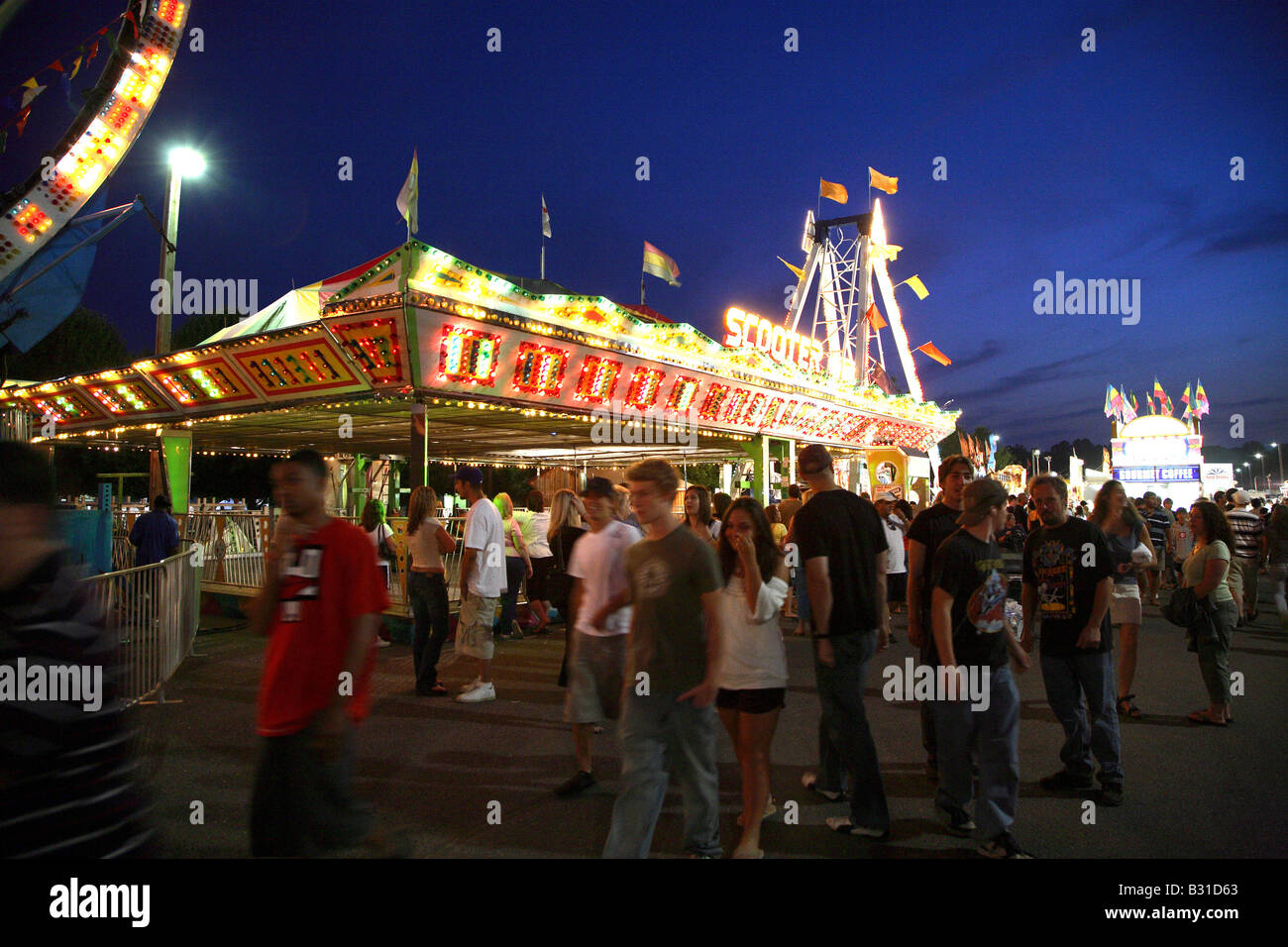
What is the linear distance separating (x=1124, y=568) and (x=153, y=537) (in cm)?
1169

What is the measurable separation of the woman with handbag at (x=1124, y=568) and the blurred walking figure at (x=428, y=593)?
5792 millimetres

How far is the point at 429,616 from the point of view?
743 cm

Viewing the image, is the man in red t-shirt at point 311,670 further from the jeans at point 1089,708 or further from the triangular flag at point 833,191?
the triangular flag at point 833,191

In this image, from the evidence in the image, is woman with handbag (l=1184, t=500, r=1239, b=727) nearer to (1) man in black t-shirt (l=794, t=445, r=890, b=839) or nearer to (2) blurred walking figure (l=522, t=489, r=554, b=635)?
(1) man in black t-shirt (l=794, t=445, r=890, b=839)

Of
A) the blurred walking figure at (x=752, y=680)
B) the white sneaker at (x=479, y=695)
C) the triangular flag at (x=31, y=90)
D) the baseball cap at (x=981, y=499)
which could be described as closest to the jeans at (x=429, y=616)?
the white sneaker at (x=479, y=695)

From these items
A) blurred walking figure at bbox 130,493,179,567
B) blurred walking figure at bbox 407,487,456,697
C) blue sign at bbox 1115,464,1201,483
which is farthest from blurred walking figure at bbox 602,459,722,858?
blue sign at bbox 1115,464,1201,483

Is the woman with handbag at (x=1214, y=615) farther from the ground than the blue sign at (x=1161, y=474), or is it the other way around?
the blue sign at (x=1161, y=474)

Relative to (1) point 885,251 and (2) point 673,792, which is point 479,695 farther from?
(1) point 885,251

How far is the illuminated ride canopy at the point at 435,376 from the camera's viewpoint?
9.81 meters

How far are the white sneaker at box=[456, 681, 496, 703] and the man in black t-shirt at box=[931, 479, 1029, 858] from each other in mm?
4229

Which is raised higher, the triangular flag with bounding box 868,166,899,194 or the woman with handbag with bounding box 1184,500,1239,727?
the triangular flag with bounding box 868,166,899,194

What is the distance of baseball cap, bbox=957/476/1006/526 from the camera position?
4066 millimetres

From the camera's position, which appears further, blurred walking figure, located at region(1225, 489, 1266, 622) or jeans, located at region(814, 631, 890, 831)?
blurred walking figure, located at region(1225, 489, 1266, 622)
